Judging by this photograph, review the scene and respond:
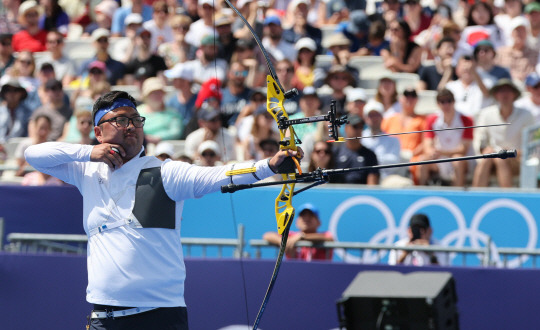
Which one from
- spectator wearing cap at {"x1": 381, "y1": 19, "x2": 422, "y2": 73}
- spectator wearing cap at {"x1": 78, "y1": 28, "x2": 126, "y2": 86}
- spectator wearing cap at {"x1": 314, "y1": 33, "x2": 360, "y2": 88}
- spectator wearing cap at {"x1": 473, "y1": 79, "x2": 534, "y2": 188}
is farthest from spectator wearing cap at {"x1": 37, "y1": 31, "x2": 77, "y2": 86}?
spectator wearing cap at {"x1": 473, "y1": 79, "x2": 534, "y2": 188}

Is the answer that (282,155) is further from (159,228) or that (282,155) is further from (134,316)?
(134,316)

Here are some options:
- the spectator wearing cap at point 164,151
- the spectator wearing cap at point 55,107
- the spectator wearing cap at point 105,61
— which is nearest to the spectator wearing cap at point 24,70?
the spectator wearing cap at point 105,61

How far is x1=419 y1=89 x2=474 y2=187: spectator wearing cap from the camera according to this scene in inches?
394

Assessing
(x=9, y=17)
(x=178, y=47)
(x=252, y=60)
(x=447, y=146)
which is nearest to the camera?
(x=447, y=146)

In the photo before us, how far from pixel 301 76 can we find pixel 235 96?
866mm

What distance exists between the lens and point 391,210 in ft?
31.3

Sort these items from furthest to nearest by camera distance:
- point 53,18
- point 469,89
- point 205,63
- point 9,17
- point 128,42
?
point 9,17, point 53,18, point 128,42, point 205,63, point 469,89

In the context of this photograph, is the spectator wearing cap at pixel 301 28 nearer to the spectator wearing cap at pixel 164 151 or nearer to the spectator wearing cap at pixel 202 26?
the spectator wearing cap at pixel 202 26

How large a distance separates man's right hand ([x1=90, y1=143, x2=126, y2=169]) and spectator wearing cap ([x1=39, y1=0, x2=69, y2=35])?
9.69 metres

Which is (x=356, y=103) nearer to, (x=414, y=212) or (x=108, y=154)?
(x=414, y=212)

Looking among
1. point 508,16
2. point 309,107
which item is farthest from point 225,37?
point 508,16

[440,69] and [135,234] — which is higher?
[440,69]

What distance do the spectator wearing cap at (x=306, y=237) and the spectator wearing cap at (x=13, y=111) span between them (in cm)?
429

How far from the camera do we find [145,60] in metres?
12.9
